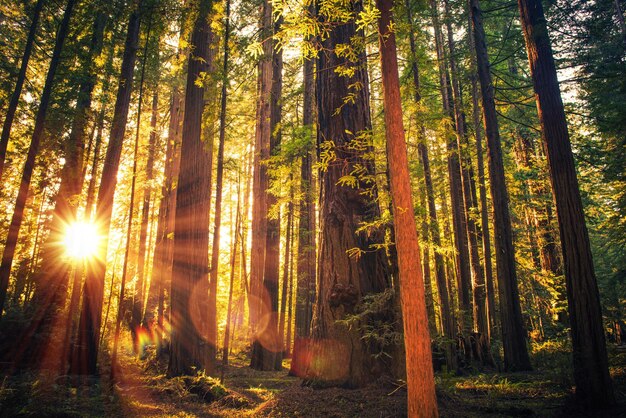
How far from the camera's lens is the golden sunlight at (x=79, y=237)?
33.7 feet

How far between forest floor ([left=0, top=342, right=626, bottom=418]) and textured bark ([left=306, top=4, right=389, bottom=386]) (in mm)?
467

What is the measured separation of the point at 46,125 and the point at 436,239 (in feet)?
41.3

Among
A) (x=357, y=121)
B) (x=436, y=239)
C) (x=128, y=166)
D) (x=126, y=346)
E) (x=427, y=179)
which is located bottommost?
(x=126, y=346)

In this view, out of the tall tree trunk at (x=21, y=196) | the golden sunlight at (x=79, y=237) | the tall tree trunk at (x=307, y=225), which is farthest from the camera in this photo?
the tall tree trunk at (x=307, y=225)

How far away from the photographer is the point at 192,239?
27.8 feet

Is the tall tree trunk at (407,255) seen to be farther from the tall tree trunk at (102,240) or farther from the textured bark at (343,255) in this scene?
the tall tree trunk at (102,240)

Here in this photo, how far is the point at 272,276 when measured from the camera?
13.2 metres

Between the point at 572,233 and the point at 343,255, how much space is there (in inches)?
165

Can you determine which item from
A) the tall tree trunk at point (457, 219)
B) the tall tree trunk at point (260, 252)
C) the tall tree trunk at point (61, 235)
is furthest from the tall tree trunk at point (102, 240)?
the tall tree trunk at point (457, 219)

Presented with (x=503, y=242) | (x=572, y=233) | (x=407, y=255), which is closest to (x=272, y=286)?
(x=503, y=242)

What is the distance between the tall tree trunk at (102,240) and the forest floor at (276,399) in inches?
39.0

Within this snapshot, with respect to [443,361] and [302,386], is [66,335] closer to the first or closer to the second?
[302,386]

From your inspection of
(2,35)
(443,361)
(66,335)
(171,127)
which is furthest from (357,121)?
(2,35)

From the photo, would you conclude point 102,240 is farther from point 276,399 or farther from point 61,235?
point 276,399
